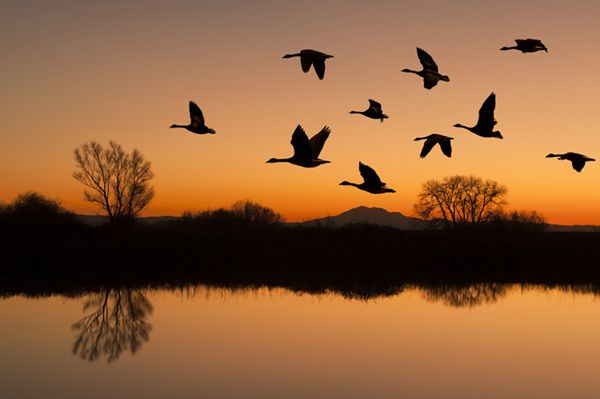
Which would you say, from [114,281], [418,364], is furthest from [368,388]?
[114,281]

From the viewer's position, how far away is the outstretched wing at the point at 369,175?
11328 mm

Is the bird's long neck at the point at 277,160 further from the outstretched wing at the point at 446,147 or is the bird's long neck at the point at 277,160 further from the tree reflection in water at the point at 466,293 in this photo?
the tree reflection in water at the point at 466,293

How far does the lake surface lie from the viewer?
745 inches

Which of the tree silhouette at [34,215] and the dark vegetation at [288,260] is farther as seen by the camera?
the tree silhouette at [34,215]

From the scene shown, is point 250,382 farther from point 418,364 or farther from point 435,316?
point 435,316

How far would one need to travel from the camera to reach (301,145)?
34.6ft

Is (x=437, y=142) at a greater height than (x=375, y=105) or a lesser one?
lesser

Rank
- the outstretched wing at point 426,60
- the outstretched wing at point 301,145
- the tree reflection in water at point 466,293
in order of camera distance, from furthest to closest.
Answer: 1. the tree reflection in water at point 466,293
2. the outstretched wing at point 426,60
3. the outstretched wing at point 301,145

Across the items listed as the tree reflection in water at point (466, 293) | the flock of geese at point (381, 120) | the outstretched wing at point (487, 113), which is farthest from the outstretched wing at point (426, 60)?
the tree reflection in water at point (466, 293)

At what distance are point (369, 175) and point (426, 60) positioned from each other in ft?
7.95

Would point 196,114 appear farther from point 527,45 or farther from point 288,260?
point 288,260

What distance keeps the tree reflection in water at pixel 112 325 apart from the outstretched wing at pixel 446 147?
1585 cm

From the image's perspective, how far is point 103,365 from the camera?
2155cm

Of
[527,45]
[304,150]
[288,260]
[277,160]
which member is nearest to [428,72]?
[527,45]
